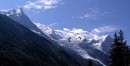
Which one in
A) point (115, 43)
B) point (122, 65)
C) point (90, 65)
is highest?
point (90, 65)

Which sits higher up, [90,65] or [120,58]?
[90,65]

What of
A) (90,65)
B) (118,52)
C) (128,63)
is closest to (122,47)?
(118,52)

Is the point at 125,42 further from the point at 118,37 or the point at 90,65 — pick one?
the point at 90,65

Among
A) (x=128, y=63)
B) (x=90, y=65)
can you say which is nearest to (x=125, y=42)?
(x=128, y=63)

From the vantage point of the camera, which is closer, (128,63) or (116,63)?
(116,63)

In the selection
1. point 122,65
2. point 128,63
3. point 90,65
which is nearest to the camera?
point 122,65

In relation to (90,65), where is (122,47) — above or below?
below

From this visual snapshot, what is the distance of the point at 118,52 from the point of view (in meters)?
54.8

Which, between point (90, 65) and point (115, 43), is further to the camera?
point (90, 65)

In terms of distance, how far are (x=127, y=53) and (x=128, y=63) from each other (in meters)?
5.19

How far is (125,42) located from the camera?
55.2 metres

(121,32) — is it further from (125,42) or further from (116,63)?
(116,63)

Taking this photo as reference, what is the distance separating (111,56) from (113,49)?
6.72 ft

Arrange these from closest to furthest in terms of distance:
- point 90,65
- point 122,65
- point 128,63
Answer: point 122,65
point 128,63
point 90,65
